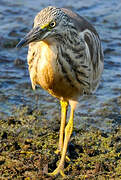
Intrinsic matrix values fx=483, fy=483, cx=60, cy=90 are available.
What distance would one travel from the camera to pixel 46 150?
470 centimetres

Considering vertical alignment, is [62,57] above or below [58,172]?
above

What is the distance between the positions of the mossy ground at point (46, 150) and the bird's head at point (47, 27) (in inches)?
48.0

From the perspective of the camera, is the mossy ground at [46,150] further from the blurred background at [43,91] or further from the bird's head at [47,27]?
the bird's head at [47,27]

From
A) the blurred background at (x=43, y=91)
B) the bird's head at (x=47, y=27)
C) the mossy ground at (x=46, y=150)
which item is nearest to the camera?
the bird's head at (x=47, y=27)

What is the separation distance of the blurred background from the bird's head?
168 centimetres

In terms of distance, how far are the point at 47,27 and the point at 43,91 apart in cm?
244

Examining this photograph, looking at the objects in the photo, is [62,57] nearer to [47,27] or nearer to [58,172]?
[47,27]

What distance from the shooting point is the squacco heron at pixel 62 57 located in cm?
382

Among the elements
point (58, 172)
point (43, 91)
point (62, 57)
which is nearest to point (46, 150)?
point (58, 172)

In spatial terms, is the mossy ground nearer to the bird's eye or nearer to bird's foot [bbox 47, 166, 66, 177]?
bird's foot [bbox 47, 166, 66, 177]

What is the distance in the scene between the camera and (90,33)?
4.85 m

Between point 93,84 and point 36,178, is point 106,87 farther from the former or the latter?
point 36,178

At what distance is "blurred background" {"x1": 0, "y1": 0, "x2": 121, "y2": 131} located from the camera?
18.5ft

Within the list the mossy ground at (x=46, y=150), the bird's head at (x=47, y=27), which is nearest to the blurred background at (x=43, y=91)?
the mossy ground at (x=46, y=150)
